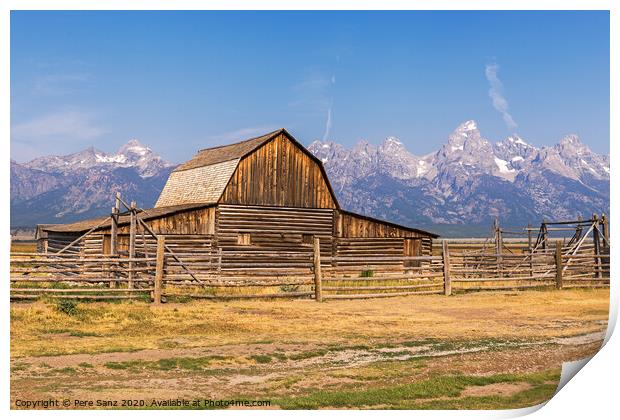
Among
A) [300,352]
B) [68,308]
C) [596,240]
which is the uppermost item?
[596,240]

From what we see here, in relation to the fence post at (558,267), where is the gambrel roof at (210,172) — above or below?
above

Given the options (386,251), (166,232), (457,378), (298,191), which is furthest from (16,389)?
(386,251)

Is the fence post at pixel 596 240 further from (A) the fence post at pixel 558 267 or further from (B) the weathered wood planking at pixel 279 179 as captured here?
(B) the weathered wood planking at pixel 279 179

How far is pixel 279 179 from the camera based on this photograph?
36.2 meters

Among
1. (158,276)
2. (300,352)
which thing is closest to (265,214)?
(158,276)

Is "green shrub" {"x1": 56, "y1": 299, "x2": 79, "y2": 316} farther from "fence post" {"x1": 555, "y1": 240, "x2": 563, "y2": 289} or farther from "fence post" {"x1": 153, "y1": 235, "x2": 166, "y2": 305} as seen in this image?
"fence post" {"x1": 555, "y1": 240, "x2": 563, "y2": 289}

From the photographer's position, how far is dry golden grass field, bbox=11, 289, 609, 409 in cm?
1122

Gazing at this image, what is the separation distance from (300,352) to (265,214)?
839 inches

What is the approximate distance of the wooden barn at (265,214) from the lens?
33969mm

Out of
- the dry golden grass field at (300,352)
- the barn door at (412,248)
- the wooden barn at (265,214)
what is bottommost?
the dry golden grass field at (300,352)

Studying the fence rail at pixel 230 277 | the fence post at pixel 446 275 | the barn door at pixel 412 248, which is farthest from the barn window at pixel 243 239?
the fence post at pixel 446 275

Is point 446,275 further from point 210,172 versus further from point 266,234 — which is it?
point 210,172

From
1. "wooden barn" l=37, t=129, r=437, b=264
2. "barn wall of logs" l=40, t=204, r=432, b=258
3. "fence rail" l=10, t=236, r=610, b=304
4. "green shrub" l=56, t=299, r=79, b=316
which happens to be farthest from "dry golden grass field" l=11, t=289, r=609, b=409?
"wooden barn" l=37, t=129, r=437, b=264

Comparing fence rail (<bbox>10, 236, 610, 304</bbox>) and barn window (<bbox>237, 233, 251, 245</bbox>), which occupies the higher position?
barn window (<bbox>237, 233, 251, 245</bbox>)
